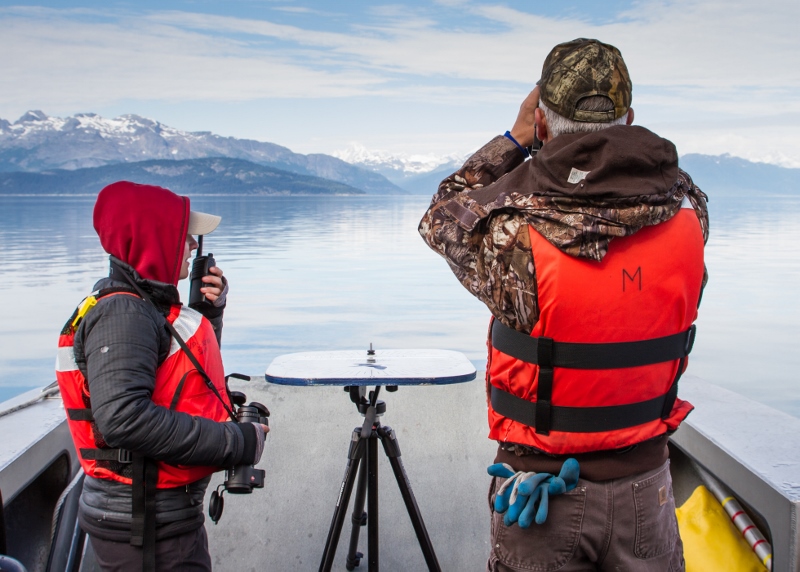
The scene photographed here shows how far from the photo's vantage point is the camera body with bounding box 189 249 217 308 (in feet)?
6.54

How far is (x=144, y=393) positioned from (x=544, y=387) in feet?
2.67

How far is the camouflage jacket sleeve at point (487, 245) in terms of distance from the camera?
4.41 ft

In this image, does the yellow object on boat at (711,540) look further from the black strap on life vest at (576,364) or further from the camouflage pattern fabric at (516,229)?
the camouflage pattern fabric at (516,229)

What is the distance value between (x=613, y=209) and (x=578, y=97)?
23 centimetres

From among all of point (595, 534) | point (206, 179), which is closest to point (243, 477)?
point (595, 534)

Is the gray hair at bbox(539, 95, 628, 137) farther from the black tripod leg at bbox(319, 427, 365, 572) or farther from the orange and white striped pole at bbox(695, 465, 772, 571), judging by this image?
the orange and white striped pole at bbox(695, 465, 772, 571)

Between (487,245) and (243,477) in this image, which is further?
(243,477)

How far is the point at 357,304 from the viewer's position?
16.2 m

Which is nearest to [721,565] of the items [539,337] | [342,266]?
[539,337]

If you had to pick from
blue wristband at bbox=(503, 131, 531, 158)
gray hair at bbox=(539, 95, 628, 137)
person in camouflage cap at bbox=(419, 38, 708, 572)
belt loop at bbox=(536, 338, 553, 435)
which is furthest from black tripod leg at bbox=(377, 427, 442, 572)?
gray hair at bbox=(539, 95, 628, 137)

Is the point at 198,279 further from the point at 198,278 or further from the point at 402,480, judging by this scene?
the point at 402,480

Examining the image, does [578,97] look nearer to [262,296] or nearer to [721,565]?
[721,565]

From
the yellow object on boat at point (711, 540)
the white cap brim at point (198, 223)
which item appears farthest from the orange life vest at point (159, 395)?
the yellow object on boat at point (711, 540)

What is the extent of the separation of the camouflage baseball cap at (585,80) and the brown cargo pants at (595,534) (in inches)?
28.4
